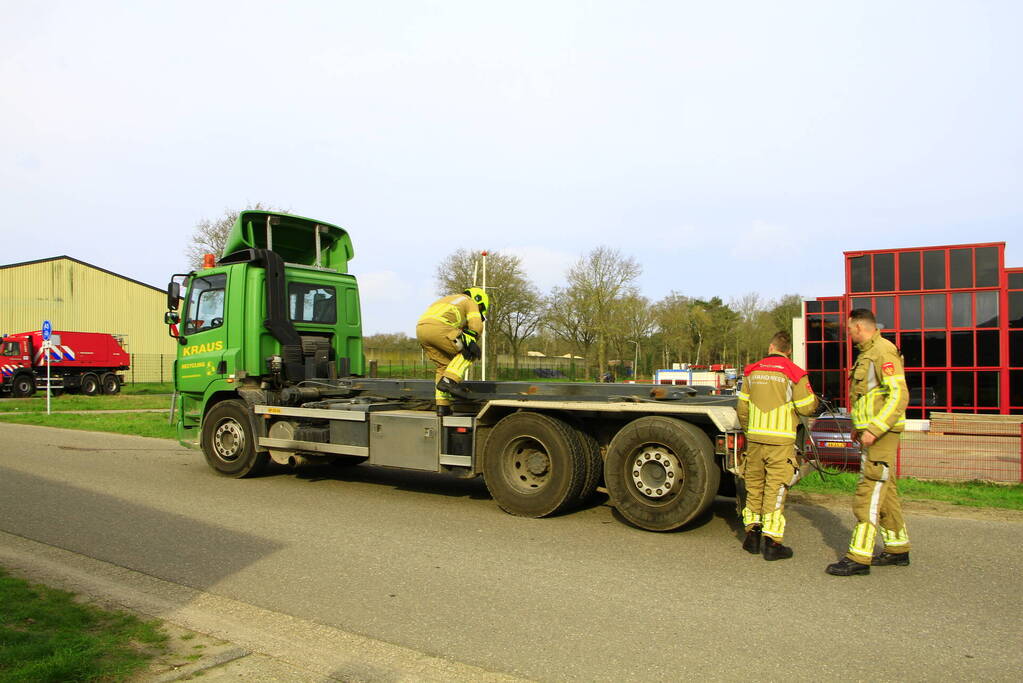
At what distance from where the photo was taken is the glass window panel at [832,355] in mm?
27219

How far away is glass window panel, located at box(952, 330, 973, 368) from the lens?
23.1 meters

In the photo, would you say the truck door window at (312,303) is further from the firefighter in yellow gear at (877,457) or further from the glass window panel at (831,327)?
the glass window panel at (831,327)

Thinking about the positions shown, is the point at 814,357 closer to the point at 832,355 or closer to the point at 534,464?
the point at 832,355

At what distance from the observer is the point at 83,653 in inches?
150

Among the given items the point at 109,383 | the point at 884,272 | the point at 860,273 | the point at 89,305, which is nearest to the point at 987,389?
the point at 884,272

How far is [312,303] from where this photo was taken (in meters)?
10.4

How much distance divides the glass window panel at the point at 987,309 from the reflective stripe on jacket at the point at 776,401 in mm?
20771

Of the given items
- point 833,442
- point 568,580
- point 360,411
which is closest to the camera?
point 568,580

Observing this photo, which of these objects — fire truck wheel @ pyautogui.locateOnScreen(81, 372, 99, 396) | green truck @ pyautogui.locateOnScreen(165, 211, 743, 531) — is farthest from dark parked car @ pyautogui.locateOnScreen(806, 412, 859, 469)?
fire truck wheel @ pyautogui.locateOnScreen(81, 372, 99, 396)

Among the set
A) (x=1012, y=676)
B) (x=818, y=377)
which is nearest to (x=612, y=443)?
(x=1012, y=676)

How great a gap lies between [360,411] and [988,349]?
21.6 metres

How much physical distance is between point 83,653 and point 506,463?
4174 millimetres

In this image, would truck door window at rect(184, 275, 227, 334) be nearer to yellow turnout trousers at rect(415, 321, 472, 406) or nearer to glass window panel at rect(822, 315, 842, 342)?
yellow turnout trousers at rect(415, 321, 472, 406)

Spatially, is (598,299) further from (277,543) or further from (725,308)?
(277,543)
